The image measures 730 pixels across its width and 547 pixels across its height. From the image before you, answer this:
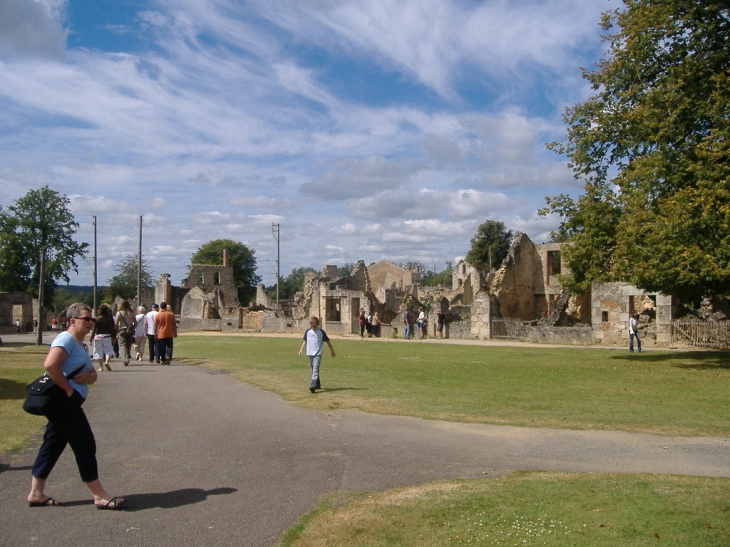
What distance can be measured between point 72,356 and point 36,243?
64.6m

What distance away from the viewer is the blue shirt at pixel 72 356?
636 centimetres

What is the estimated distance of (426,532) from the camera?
17.8ft

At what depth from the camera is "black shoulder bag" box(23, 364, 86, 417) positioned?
6.09 meters

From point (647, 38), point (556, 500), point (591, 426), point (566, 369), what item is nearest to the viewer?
point (556, 500)

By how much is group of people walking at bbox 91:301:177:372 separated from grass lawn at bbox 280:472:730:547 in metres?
12.6

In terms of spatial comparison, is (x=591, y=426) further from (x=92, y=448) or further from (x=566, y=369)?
(x=566, y=369)

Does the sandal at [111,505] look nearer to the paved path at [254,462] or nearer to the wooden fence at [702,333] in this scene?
the paved path at [254,462]

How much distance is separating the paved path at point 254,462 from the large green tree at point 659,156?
33.9 ft

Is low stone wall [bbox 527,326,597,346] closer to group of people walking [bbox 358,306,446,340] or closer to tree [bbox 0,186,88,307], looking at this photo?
group of people walking [bbox 358,306,446,340]

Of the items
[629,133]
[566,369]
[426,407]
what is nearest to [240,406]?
[426,407]

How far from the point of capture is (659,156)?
64.4ft

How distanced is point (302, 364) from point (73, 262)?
5297 cm

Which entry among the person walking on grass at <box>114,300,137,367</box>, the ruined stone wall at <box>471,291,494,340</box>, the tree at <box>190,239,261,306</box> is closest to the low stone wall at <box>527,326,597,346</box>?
the ruined stone wall at <box>471,291,494,340</box>

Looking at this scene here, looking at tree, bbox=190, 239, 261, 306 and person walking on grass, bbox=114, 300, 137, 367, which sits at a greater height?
tree, bbox=190, 239, 261, 306
